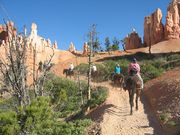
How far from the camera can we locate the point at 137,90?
2488 cm

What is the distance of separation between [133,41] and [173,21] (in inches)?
373

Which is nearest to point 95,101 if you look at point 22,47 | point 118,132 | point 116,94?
point 116,94

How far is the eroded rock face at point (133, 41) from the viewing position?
3484 inches

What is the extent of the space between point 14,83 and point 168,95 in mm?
12717

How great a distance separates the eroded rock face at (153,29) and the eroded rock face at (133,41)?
2.58m

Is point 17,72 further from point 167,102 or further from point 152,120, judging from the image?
point 167,102

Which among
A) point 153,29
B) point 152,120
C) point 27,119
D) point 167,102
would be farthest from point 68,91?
point 153,29

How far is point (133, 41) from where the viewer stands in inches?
3506

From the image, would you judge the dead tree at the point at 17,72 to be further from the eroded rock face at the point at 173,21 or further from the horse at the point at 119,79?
the eroded rock face at the point at 173,21

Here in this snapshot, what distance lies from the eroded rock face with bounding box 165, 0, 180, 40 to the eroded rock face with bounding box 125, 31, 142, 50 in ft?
25.9

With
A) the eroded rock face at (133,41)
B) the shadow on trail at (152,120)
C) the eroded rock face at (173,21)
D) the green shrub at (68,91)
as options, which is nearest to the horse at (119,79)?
the green shrub at (68,91)

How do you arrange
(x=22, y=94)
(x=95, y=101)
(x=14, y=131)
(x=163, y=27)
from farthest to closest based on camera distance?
(x=163, y=27) → (x=95, y=101) → (x=22, y=94) → (x=14, y=131)

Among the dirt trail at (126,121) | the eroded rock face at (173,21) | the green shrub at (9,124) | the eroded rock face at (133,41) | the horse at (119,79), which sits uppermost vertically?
the eroded rock face at (173,21)

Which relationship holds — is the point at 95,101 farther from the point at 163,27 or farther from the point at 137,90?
the point at 163,27
